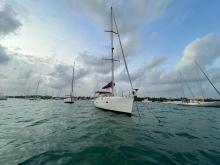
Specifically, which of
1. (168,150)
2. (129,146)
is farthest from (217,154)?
(129,146)

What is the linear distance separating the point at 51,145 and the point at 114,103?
19164mm

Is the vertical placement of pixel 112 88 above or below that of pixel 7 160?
above

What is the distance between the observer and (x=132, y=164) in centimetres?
715

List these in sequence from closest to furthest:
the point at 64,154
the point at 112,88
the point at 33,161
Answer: the point at 33,161 → the point at 64,154 → the point at 112,88

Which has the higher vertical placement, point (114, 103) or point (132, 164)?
point (114, 103)

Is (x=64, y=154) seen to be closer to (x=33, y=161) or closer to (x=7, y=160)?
(x=33, y=161)

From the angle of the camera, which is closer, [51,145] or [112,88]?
[51,145]

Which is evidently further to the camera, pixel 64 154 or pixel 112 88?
pixel 112 88

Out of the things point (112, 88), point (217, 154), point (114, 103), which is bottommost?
point (217, 154)

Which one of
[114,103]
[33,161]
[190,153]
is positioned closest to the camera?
[33,161]

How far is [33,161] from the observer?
7.13m

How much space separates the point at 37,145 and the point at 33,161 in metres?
2.58

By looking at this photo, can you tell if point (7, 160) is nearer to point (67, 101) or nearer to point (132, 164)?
point (132, 164)

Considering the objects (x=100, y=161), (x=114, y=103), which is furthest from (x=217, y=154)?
(x=114, y=103)
